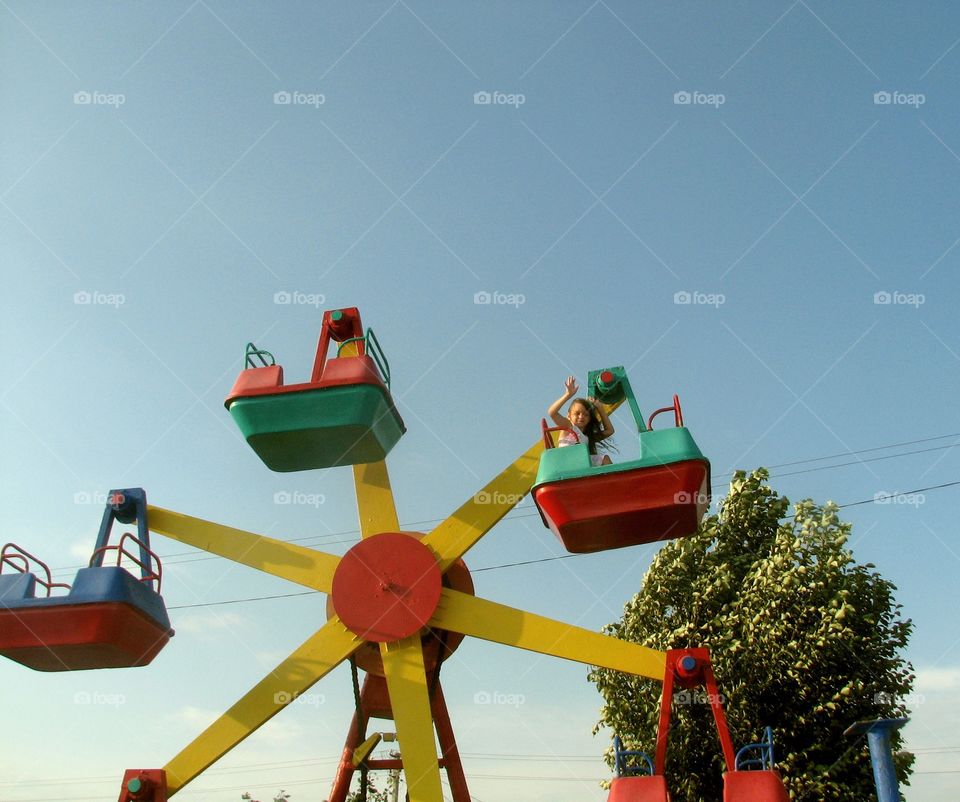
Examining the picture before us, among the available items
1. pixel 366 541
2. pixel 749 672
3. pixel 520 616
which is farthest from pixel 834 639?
pixel 366 541

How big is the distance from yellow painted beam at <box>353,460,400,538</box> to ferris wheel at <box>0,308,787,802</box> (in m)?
0.02

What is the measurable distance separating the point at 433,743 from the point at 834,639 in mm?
7602

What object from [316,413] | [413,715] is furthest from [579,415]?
[413,715]

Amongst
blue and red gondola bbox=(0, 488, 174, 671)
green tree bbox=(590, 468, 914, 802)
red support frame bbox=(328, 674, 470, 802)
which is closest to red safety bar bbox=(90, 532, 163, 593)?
blue and red gondola bbox=(0, 488, 174, 671)

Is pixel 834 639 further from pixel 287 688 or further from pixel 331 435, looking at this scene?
pixel 331 435

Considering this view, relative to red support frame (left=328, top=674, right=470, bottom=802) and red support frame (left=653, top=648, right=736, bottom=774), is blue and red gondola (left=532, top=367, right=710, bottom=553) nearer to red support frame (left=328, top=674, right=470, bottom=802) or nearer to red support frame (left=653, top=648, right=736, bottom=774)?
red support frame (left=653, top=648, right=736, bottom=774)

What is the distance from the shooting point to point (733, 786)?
266 inches

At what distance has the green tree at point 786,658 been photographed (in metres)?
13.3

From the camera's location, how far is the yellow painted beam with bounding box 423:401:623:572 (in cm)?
920

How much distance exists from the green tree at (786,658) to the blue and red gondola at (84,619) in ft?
30.8

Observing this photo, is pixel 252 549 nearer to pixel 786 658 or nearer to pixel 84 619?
pixel 84 619

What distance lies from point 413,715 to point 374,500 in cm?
238

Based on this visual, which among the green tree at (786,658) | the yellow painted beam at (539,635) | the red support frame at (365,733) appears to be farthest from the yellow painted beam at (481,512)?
the green tree at (786,658)

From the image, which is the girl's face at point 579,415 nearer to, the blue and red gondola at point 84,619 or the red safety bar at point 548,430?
the red safety bar at point 548,430
